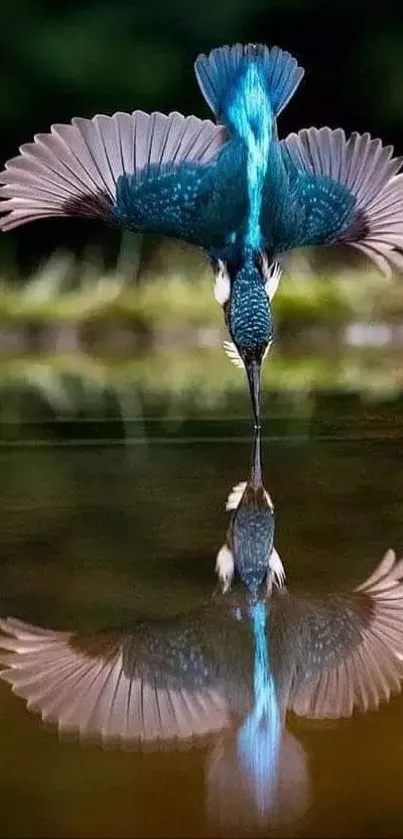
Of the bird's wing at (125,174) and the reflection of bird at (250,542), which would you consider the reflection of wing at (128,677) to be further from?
the bird's wing at (125,174)

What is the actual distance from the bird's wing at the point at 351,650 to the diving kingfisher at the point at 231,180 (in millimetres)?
396

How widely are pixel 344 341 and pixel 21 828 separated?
2.03 metres

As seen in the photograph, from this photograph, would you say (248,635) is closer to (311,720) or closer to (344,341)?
(311,720)

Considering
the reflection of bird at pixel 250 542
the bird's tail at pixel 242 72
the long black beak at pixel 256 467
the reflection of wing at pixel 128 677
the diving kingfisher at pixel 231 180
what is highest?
the bird's tail at pixel 242 72

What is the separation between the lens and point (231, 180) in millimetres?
1239

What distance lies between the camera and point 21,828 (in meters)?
0.49

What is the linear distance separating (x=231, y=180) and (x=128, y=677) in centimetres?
65

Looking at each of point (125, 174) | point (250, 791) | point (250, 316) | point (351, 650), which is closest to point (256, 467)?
point (250, 316)

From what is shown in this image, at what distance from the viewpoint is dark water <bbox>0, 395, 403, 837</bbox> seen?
1.68 ft

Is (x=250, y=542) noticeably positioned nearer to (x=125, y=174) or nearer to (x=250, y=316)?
(x=250, y=316)

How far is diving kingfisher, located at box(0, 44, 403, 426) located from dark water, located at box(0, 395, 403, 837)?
0.31 ft

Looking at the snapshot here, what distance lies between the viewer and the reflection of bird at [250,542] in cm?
85

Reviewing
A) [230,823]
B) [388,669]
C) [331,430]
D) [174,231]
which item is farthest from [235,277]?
[230,823]

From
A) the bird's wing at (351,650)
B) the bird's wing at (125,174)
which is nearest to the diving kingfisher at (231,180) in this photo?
the bird's wing at (125,174)
